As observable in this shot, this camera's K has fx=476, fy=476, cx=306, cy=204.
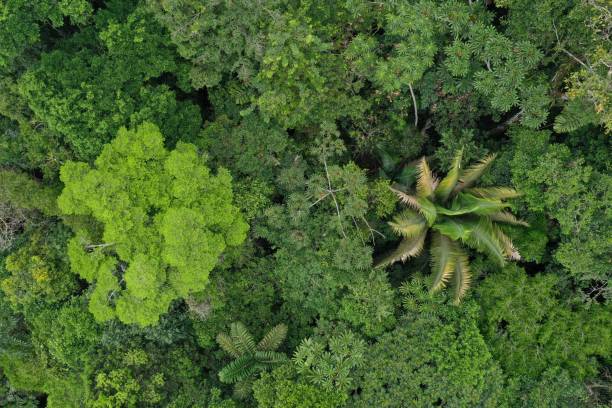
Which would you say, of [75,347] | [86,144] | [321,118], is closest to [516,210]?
[321,118]

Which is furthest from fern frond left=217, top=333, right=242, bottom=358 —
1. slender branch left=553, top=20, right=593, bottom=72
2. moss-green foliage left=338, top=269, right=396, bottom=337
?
slender branch left=553, top=20, right=593, bottom=72

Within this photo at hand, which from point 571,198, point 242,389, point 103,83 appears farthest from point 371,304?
point 103,83

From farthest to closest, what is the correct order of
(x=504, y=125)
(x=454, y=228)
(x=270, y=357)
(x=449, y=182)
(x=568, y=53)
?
(x=504, y=125)
(x=270, y=357)
(x=449, y=182)
(x=454, y=228)
(x=568, y=53)

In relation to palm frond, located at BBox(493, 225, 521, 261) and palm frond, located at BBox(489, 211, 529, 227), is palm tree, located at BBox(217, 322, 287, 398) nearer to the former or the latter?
palm frond, located at BBox(493, 225, 521, 261)

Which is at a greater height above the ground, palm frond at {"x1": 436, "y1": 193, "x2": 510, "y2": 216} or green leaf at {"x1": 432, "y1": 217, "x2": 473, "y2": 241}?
palm frond at {"x1": 436, "y1": 193, "x2": 510, "y2": 216}

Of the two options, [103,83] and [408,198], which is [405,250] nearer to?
[408,198]

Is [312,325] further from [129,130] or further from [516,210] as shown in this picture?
[129,130]

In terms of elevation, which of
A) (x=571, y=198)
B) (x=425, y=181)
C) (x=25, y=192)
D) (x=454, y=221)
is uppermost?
(x=25, y=192)
